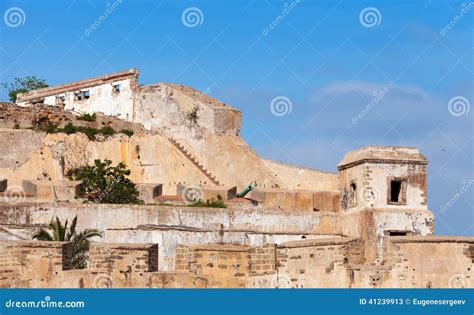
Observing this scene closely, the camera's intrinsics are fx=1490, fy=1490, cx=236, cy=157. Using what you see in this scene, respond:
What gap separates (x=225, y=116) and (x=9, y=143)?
717 centimetres

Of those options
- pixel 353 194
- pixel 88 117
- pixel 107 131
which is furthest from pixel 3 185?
pixel 353 194

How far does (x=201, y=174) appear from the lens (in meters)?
47.0

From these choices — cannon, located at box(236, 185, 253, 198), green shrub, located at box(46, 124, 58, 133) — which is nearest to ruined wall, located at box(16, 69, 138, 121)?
green shrub, located at box(46, 124, 58, 133)

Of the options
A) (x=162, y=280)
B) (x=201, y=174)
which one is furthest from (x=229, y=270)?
(x=201, y=174)

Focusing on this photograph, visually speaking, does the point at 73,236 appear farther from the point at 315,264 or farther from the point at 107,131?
the point at 315,264

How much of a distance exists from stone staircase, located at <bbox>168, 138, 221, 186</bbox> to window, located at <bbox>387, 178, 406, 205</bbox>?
9086 millimetres

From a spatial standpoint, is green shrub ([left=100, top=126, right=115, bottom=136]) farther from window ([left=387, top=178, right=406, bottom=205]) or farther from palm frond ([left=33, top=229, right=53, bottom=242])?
window ([left=387, top=178, right=406, bottom=205])

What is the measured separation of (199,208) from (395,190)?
5.49 m

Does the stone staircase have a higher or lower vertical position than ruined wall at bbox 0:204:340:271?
higher

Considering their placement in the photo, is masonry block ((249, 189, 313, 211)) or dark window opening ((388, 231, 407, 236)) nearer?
dark window opening ((388, 231, 407, 236))

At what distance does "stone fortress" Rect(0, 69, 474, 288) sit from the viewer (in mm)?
26734

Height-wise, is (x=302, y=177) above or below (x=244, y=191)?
above

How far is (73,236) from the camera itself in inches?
1463

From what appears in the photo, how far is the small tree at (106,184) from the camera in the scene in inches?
1684
